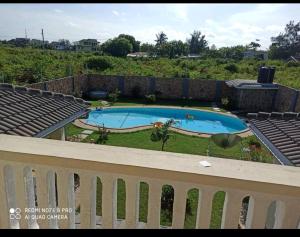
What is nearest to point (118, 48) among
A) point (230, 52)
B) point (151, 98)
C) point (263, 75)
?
→ point (230, 52)

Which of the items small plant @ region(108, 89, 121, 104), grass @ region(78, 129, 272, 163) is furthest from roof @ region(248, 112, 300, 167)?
small plant @ region(108, 89, 121, 104)

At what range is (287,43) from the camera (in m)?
62.3

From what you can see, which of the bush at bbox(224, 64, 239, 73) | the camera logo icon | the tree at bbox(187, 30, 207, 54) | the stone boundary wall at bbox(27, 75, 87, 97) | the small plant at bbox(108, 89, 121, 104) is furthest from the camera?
the tree at bbox(187, 30, 207, 54)

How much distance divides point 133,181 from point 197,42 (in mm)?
66756

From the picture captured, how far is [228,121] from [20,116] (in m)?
16.5

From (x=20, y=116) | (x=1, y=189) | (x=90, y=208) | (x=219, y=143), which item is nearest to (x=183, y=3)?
(x=90, y=208)

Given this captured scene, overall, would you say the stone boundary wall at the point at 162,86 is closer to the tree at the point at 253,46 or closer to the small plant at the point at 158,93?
the small plant at the point at 158,93

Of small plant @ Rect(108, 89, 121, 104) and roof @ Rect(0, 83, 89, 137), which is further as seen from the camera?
small plant @ Rect(108, 89, 121, 104)

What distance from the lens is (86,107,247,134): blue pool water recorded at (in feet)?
62.3

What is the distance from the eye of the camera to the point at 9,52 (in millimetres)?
25625

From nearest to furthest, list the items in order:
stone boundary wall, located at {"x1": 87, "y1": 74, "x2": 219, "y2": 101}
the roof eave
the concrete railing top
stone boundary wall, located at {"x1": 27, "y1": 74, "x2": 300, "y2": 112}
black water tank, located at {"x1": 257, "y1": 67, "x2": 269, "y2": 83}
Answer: the concrete railing top < the roof eave < black water tank, located at {"x1": 257, "y1": 67, "x2": 269, "y2": 83} < stone boundary wall, located at {"x1": 27, "y1": 74, "x2": 300, "y2": 112} < stone boundary wall, located at {"x1": 87, "y1": 74, "x2": 219, "y2": 101}

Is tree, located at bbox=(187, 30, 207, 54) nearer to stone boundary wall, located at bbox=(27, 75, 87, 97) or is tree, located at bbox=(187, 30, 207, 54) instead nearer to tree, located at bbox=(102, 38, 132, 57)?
tree, located at bbox=(102, 38, 132, 57)

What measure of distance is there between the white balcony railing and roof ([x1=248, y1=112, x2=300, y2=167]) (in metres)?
4.02

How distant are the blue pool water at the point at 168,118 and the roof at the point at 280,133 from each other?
10.2 m
